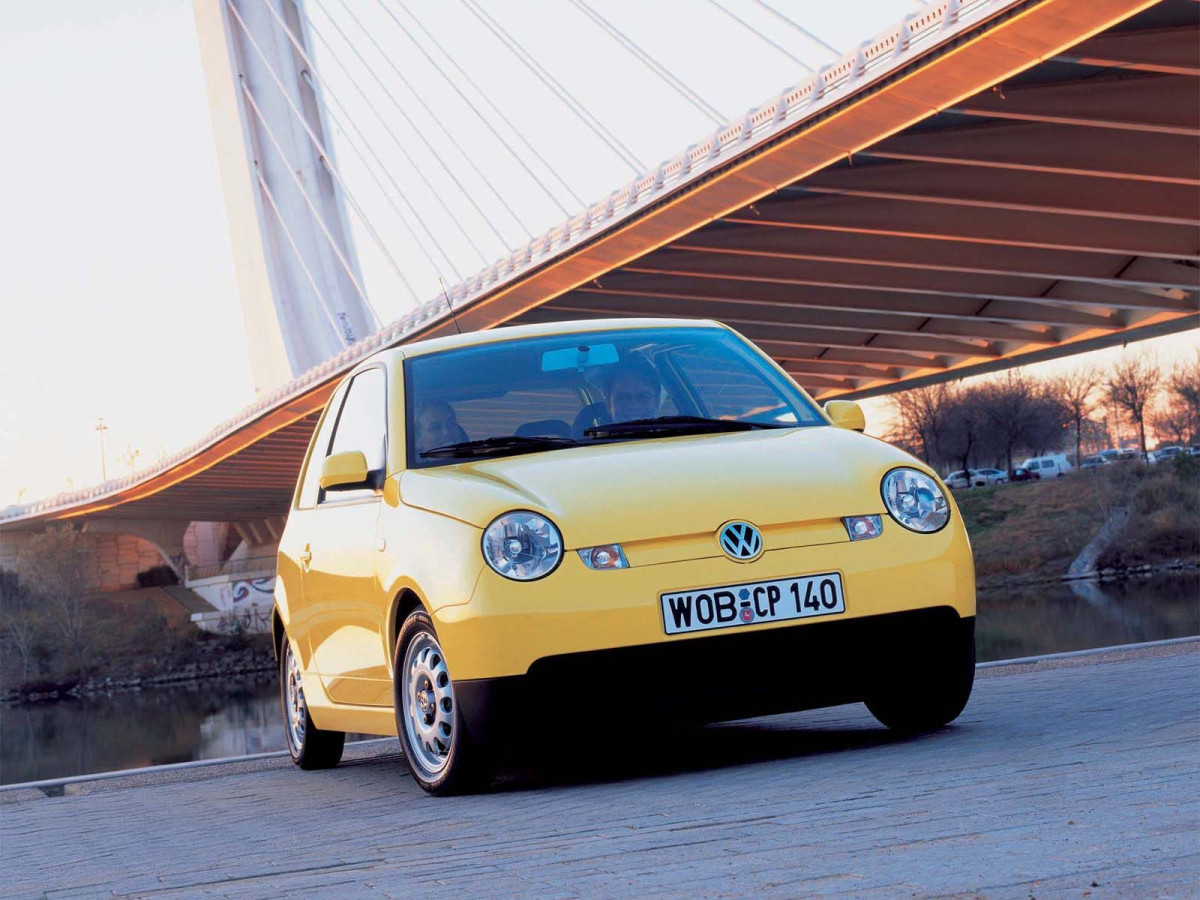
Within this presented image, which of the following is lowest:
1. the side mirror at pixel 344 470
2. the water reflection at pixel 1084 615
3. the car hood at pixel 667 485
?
the water reflection at pixel 1084 615

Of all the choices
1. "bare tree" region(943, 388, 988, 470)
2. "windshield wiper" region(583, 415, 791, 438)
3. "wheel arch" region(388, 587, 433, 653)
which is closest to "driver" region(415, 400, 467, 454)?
"windshield wiper" region(583, 415, 791, 438)

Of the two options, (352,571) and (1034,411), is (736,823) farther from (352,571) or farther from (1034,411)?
(1034,411)

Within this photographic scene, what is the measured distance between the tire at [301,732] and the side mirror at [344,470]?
149cm

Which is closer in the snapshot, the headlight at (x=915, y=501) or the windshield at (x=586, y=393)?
the headlight at (x=915, y=501)

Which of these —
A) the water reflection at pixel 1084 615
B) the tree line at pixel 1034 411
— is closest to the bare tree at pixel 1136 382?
the tree line at pixel 1034 411

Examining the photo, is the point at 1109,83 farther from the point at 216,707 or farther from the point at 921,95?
the point at 216,707

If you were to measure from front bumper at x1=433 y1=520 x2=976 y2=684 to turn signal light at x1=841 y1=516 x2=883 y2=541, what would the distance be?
0.25ft

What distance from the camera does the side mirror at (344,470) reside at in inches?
236

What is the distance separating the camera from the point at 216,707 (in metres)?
47.9

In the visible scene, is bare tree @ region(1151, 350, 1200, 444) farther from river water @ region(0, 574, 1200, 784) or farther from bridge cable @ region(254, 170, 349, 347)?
bridge cable @ region(254, 170, 349, 347)

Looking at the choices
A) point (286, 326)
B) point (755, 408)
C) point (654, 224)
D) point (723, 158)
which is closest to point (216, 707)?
point (286, 326)

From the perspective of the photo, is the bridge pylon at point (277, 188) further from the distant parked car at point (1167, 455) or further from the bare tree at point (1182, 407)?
the bare tree at point (1182, 407)

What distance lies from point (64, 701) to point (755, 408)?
6012 centimetres

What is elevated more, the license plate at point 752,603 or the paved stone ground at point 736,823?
the license plate at point 752,603
